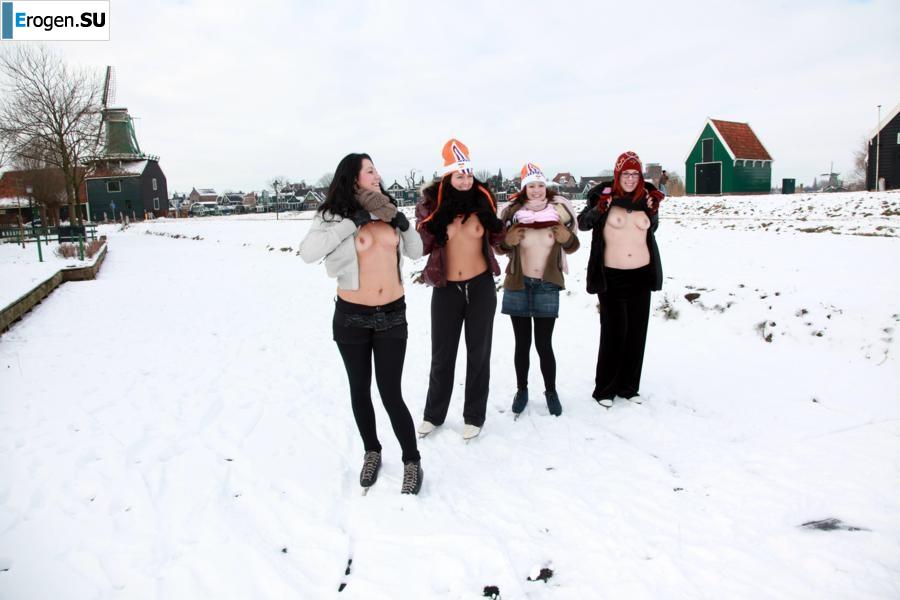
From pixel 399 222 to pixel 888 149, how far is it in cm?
3018

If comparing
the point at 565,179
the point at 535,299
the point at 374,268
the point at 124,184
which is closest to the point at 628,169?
the point at 535,299

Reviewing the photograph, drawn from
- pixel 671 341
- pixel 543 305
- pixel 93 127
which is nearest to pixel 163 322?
pixel 543 305

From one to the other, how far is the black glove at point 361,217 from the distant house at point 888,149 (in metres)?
29.8

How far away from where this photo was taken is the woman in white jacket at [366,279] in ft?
10.5

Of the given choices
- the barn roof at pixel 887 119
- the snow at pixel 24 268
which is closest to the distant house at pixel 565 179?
the barn roof at pixel 887 119

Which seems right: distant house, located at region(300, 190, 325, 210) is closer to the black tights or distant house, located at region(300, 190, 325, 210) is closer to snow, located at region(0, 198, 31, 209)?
snow, located at region(0, 198, 31, 209)

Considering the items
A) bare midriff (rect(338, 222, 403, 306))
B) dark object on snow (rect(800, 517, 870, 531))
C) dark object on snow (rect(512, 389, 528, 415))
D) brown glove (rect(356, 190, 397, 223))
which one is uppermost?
brown glove (rect(356, 190, 397, 223))

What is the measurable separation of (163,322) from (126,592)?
666cm

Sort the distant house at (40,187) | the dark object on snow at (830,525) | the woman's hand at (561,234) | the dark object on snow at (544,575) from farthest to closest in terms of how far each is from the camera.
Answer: the distant house at (40,187)
the woman's hand at (561,234)
the dark object on snow at (830,525)
the dark object on snow at (544,575)

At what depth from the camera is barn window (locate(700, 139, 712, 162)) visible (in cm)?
2912

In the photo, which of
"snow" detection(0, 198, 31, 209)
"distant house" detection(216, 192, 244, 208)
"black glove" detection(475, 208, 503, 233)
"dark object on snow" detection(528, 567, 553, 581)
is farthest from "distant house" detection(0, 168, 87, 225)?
"distant house" detection(216, 192, 244, 208)

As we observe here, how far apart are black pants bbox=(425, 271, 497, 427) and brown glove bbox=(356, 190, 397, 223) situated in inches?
34.4

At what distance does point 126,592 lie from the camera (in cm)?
253

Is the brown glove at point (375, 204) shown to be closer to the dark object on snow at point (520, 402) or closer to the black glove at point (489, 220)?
the black glove at point (489, 220)
